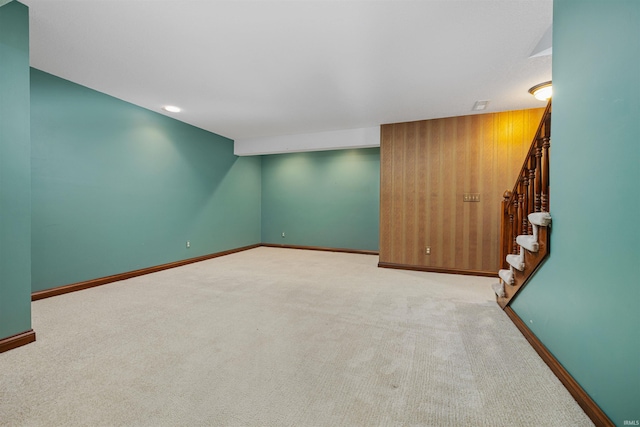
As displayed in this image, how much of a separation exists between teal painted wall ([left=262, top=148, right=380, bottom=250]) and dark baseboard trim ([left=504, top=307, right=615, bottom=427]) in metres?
4.10

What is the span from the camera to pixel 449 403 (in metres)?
1.37

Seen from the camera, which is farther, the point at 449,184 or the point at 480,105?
the point at 449,184

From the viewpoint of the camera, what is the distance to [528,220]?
2309 mm

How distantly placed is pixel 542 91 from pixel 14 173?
16.7ft

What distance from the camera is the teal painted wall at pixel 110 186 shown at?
9.64ft

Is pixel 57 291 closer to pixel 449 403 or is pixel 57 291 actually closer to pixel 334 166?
pixel 449 403

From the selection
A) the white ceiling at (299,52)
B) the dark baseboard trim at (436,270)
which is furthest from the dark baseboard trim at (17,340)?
the dark baseboard trim at (436,270)

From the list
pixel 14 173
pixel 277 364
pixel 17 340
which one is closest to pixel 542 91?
pixel 277 364

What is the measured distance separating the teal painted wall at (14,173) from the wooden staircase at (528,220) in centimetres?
370

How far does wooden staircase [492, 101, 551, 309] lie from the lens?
1.92 m

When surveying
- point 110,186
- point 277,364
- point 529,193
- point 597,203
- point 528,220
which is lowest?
point 277,364

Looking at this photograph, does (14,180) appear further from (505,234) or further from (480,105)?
(480,105)

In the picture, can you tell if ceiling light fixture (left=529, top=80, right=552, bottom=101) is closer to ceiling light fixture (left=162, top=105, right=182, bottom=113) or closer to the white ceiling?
the white ceiling

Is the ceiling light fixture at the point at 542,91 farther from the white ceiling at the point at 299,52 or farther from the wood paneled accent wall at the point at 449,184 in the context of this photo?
the wood paneled accent wall at the point at 449,184
